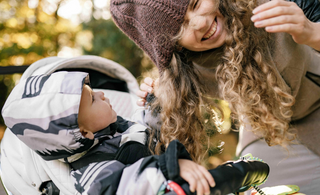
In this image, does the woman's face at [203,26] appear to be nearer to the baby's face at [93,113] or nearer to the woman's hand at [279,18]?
the woman's hand at [279,18]

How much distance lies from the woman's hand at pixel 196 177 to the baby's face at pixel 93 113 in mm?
373

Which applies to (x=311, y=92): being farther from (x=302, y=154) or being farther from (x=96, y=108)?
(x=96, y=108)

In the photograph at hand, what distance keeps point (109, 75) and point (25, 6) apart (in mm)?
2257

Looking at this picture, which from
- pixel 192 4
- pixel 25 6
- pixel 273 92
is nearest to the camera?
pixel 192 4

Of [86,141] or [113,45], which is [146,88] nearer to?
[86,141]

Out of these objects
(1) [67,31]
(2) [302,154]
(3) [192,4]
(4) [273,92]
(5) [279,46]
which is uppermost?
(3) [192,4]

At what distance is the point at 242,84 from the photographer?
39.3 inches

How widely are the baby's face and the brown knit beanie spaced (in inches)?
11.1

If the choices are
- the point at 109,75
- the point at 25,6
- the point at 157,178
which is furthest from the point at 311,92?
the point at 25,6

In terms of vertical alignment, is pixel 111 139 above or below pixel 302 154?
above

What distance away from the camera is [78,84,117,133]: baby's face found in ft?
2.98

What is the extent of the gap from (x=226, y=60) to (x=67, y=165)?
0.71 m

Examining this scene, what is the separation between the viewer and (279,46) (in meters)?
1.00

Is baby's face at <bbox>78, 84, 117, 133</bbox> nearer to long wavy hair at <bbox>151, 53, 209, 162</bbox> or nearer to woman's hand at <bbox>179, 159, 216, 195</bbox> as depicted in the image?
long wavy hair at <bbox>151, 53, 209, 162</bbox>
